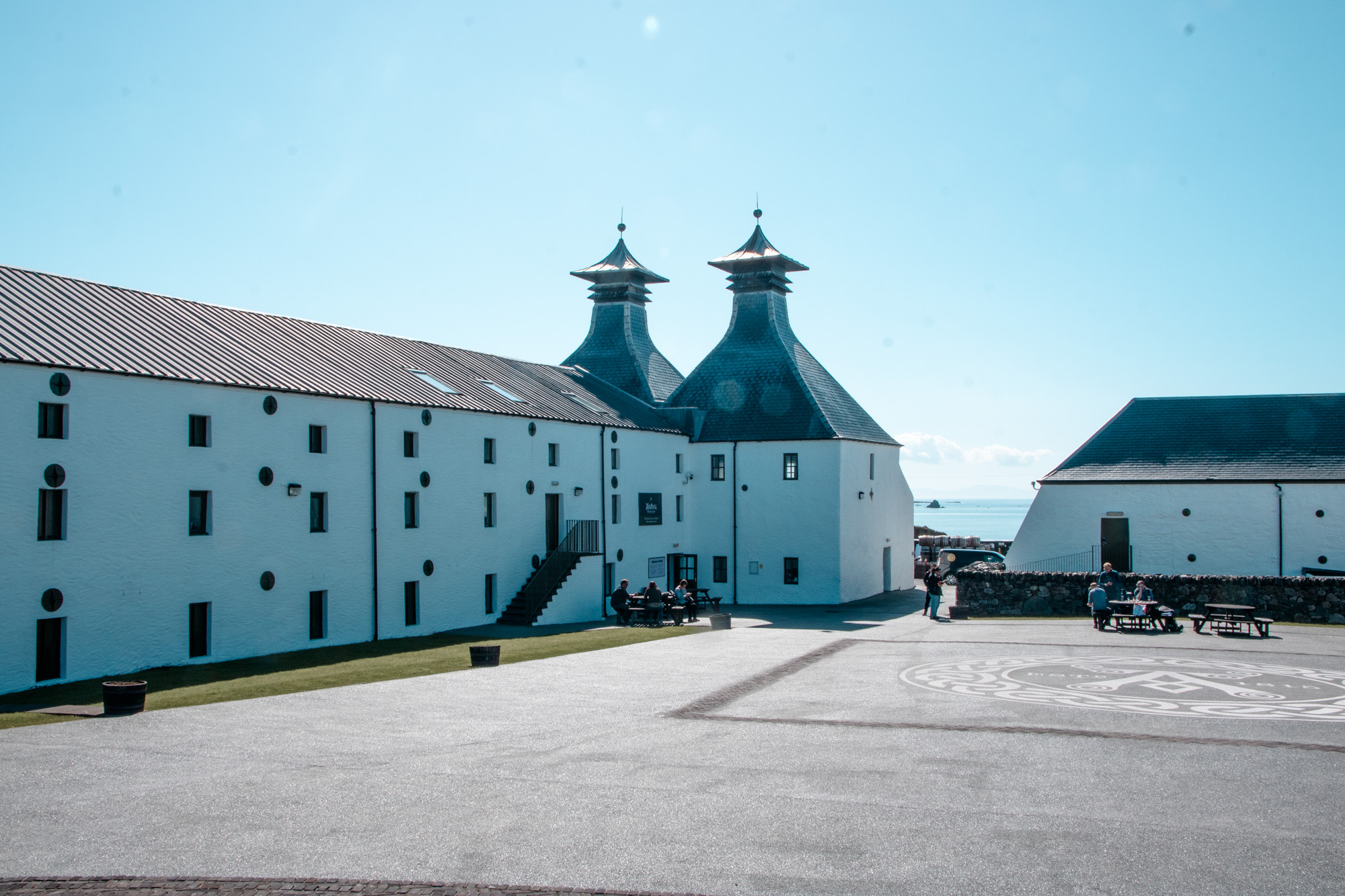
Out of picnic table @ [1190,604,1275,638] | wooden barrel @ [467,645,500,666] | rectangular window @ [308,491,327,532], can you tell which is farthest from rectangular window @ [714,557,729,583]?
wooden barrel @ [467,645,500,666]

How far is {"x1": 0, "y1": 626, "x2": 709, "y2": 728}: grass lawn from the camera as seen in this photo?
1830cm

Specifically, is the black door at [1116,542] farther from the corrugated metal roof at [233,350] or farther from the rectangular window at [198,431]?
the rectangular window at [198,431]

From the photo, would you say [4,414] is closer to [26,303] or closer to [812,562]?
[26,303]

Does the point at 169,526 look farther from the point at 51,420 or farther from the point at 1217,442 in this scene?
the point at 1217,442

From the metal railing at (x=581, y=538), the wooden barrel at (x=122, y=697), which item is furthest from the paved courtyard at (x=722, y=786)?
the metal railing at (x=581, y=538)

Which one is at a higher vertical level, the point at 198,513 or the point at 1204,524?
the point at 198,513

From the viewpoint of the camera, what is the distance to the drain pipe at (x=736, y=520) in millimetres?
44344

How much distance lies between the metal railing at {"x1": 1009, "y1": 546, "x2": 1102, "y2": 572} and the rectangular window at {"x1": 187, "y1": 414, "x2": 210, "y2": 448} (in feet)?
98.8

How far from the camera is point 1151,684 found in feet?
61.5

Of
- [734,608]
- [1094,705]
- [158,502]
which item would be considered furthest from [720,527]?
[1094,705]

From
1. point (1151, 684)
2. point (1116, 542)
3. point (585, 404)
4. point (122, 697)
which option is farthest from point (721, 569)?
point (122, 697)

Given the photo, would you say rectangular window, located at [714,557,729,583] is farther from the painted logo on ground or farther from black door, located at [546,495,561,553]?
the painted logo on ground

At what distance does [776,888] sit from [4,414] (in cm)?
1874

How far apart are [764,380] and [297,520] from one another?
2459 centimetres
